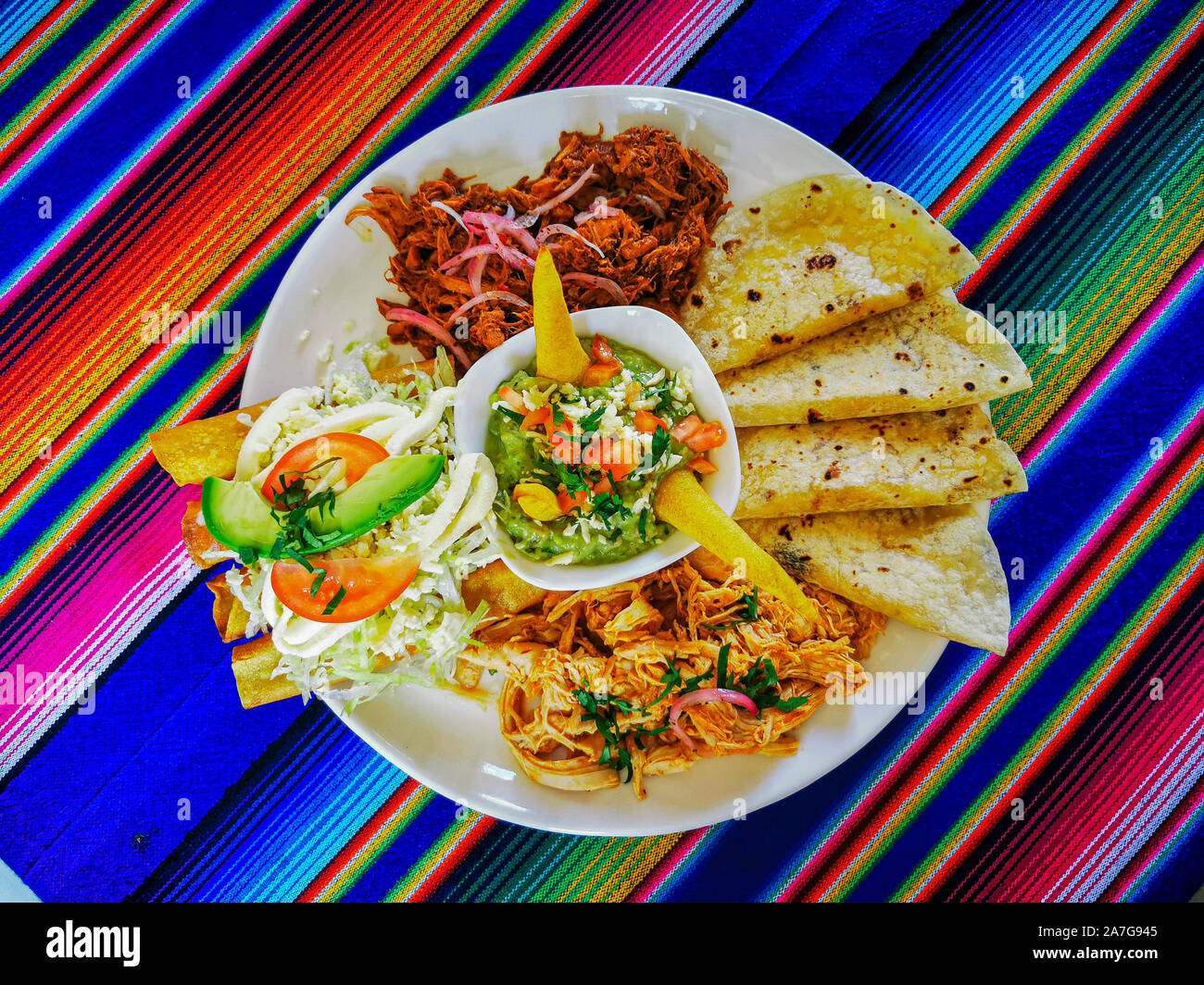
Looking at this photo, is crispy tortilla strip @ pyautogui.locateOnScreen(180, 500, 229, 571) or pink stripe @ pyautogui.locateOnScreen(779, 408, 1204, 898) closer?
crispy tortilla strip @ pyautogui.locateOnScreen(180, 500, 229, 571)

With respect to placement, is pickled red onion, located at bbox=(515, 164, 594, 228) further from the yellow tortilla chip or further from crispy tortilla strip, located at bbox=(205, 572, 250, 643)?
crispy tortilla strip, located at bbox=(205, 572, 250, 643)

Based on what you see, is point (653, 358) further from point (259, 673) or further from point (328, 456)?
point (259, 673)

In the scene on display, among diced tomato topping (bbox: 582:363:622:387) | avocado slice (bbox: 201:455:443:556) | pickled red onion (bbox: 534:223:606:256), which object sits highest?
pickled red onion (bbox: 534:223:606:256)

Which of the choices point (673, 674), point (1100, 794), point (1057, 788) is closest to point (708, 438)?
point (673, 674)

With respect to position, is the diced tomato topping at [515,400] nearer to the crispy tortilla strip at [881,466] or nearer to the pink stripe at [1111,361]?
the crispy tortilla strip at [881,466]

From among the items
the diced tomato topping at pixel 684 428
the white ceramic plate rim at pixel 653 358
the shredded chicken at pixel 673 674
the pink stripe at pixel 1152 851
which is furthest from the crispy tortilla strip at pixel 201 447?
the pink stripe at pixel 1152 851

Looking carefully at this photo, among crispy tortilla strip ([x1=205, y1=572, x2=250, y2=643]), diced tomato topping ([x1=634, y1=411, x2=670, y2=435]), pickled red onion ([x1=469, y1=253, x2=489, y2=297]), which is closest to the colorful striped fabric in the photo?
crispy tortilla strip ([x1=205, y1=572, x2=250, y2=643])
